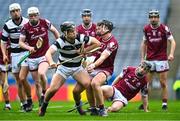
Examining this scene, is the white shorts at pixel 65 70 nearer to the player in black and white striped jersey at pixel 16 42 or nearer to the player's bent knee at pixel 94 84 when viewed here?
the player's bent knee at pixel 94 84

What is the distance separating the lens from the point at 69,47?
47.0ft

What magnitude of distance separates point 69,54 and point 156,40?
4451 millimetres

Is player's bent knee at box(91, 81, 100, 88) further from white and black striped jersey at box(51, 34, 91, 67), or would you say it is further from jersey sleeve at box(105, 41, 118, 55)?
jersey sleeve at box(105, 41, 118, 55)

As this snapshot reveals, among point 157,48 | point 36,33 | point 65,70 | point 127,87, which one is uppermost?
point 36,33

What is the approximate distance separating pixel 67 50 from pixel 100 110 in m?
1.38

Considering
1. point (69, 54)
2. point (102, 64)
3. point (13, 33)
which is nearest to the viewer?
point (69, 54)

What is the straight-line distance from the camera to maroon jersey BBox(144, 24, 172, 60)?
18172 mm

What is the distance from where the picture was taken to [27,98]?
17.3 metres

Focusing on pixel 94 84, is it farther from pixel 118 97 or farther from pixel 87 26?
pixel 87 26

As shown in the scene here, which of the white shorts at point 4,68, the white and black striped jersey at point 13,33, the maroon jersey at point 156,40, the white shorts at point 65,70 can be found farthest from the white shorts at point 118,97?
the white shorts at point 4,68

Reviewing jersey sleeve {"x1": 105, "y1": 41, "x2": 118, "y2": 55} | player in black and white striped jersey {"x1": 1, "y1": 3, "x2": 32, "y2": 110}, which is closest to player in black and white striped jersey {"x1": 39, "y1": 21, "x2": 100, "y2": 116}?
jersey sleeve {"x1": 105, "y1": 41, "x2": 118, "y2": 55}

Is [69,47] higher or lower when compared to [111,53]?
higher

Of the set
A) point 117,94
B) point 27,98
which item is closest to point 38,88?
point 27,98

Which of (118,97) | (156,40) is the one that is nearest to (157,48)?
(156,40)
